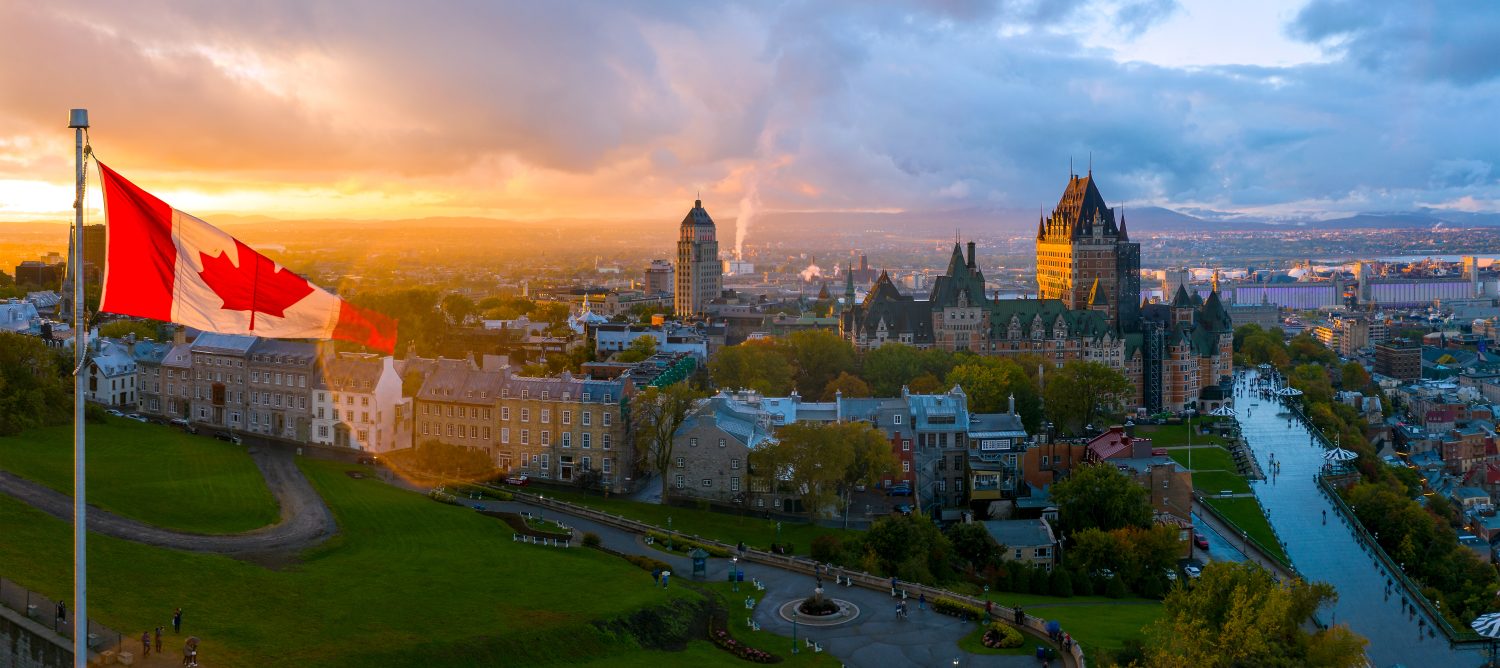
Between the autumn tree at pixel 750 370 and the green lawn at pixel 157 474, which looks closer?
the green lawn at pixel 157 474

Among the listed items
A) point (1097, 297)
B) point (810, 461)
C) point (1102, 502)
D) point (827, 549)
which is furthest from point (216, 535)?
point (1097, 297)

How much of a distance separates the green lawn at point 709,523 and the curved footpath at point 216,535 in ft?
45.8

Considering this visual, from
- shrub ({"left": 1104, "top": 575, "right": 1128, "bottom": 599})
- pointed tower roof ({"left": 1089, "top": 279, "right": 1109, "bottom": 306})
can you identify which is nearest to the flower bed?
shrub ({"left": 1104, "top": 575, "right": 1128, "bottom": 599})

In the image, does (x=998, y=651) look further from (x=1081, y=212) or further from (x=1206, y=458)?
(x=1081, y=212)

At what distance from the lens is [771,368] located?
95500 millimetres

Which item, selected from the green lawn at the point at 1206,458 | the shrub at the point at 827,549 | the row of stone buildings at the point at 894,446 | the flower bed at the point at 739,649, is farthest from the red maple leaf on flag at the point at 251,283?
the green lawn at the point at 1206,458

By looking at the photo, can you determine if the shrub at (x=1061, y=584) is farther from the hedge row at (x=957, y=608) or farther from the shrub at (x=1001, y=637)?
the shrub at (x=1001, y=637)

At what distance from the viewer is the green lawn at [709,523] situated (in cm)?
5988

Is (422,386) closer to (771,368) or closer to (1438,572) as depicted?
(771,368)

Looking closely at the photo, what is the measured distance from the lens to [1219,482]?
85312mm

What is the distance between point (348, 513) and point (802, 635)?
21616 millimetres

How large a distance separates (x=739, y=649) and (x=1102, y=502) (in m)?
29.7

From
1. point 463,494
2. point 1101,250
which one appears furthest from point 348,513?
point 1101,250

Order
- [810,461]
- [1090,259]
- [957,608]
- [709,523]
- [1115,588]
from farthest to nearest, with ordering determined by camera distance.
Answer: [1090,259] < [810,461] < [709,523] < [1115,588] < [957,608]
